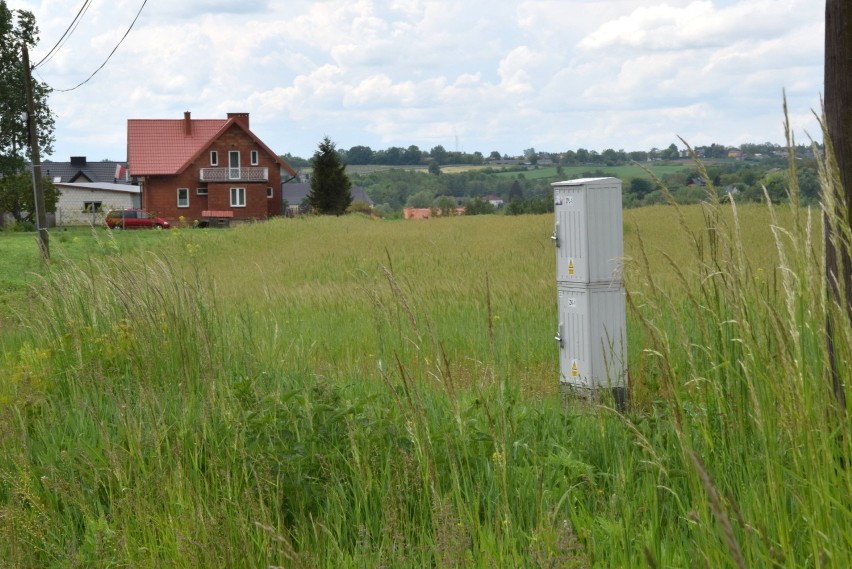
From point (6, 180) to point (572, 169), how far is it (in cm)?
3241

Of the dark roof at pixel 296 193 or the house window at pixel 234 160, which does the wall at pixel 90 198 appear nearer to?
the house window at pixel 234 160

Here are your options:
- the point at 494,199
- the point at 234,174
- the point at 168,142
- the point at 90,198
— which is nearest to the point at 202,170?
the point at 234,174

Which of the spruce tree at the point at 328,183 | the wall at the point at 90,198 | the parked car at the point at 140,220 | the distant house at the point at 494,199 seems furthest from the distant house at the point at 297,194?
the parked car at the point at 140,220

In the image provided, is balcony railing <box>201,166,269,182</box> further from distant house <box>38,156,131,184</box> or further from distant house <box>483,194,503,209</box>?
distant house <box>38,156,131,184</box>

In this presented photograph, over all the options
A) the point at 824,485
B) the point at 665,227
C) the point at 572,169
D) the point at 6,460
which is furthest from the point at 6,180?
the point at 824,485

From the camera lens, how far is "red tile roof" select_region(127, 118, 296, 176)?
65250 millimetres

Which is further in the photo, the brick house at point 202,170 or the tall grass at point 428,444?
the brick house at point 202,170

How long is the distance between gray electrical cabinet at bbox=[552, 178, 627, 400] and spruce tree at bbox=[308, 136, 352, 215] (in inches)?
2195

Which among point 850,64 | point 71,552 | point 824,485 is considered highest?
point 850,64

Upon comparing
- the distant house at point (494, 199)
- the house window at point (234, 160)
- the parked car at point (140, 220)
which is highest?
the house window at point (234, 160)

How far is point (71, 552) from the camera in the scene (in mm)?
3789

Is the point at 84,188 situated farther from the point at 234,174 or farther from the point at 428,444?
the point at 428,444

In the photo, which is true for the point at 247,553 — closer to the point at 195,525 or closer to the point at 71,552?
the point at 195,525

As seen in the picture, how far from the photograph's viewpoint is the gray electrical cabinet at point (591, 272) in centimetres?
680
